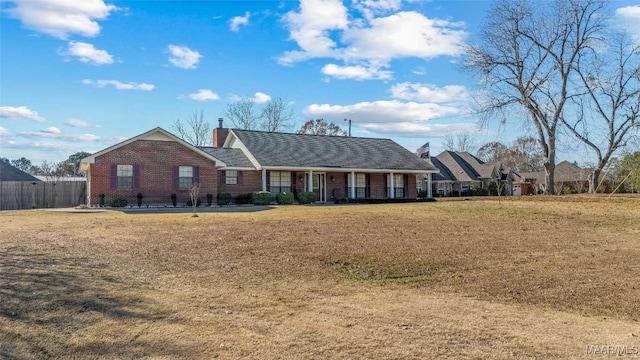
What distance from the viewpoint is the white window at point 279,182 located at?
29859 mm

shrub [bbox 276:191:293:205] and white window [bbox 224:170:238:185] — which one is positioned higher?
white window [bbox 224:170:238:185]

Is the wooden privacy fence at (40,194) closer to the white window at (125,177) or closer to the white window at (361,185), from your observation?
the white window at (125,177)

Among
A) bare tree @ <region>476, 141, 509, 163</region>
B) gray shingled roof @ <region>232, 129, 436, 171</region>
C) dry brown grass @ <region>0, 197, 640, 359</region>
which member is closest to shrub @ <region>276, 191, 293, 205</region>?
gray shingled roof @ <region>232, 129, 436, 171</region>

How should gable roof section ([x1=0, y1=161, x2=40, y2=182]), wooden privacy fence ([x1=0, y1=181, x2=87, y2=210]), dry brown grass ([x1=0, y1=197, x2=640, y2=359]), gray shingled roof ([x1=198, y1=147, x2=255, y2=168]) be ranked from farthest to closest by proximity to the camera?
gable roof section ([x1=0, y1=161, x2=40, y2=182]), gray shingled roof ([x1=198, y1=147, x2=255, y2=168]), wooden privacy fence ([x1=0, y1=181, x2=87, y2=210]), dry brown grass ([x1=0, y1=197, x2=640, y2=359])

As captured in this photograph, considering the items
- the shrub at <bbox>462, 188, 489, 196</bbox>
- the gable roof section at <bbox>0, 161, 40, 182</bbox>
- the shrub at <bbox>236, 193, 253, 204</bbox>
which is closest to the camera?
the shrub at <bbox>236, 193, 253, 204</bbox>

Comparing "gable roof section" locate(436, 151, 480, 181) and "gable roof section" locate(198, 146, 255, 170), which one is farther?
"gable roof section" locate(436, 151, 480, 181)

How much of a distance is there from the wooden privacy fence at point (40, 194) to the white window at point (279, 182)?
1131 centimetres

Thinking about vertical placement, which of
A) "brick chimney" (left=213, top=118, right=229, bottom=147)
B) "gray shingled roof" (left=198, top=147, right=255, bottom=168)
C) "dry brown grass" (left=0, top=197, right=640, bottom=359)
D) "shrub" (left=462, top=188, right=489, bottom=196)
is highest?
"brick chimney" (left=213, top=118, right=229, bottom=147)

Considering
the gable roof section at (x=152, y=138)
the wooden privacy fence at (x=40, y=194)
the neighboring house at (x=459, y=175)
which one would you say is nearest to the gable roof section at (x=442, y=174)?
the neighboring house at (x=459, y=175)

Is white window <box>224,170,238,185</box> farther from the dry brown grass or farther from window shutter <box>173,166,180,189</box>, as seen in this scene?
the dry brown grass

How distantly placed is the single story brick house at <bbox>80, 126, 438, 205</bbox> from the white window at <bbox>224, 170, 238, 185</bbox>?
61mm

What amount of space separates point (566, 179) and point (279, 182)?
42.7 m

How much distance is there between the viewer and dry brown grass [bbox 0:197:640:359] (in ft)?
14.1

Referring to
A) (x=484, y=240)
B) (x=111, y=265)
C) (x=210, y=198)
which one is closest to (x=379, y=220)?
(x=484, y=240)
